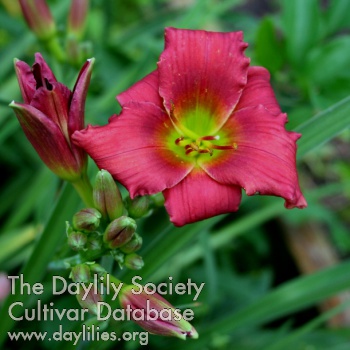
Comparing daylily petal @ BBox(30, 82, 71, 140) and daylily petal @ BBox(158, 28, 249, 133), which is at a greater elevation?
daylily petal @ BBox(158, 28, 249, 133)

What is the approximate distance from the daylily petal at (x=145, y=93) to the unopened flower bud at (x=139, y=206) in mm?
123

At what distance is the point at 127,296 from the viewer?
0.71 metres

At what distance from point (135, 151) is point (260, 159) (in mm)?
152

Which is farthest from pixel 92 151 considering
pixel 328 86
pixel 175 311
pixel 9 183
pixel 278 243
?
pixel 278 243

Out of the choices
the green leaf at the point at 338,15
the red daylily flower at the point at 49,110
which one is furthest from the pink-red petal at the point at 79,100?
the green leaf at the point at 338,15

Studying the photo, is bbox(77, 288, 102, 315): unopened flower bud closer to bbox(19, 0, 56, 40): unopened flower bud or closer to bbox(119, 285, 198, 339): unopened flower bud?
bbox(119, 285, 198, 339): unopened flower bud

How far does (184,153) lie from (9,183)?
81 centimetres

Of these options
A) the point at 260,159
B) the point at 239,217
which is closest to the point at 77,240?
the point at 260,159

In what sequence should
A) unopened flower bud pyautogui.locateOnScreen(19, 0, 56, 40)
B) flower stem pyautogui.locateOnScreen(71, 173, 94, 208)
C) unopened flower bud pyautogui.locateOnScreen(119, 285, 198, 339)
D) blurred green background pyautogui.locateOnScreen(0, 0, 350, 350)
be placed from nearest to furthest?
1. unopened flower bud pyautogui.locateOnScreen(119, 285, 198, 339)
2. flower stem pyautogui.locateOnScreen(71, 173, 94, 208)
3. blurred green background pyautogui.locateOnScreen(0, 0, 350, 350)
4. unopened flower bud pyautogui.locateOnScreen(19, 0, 56, 40)

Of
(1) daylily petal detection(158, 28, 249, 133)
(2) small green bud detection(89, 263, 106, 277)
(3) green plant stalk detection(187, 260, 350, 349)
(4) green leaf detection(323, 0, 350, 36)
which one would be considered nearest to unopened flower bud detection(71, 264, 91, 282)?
(2) small green bud detection(89, 263, 106, 277)

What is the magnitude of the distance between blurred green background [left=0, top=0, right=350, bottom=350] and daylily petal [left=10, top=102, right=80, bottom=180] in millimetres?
125

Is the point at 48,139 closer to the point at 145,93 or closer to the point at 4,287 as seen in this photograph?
the point at 145,93

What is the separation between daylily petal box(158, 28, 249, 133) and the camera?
0.76 m

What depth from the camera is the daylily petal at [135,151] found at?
69 cm
